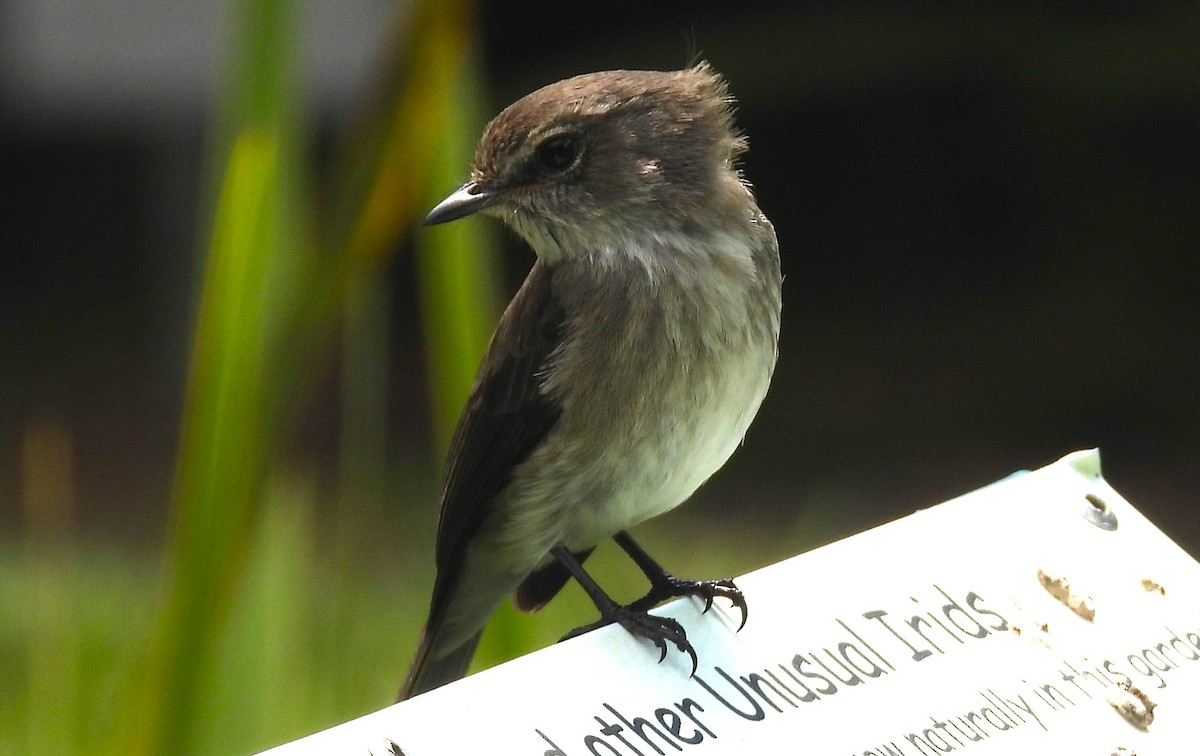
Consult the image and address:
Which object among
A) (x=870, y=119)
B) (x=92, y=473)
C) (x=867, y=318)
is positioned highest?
(x=870, y=119)

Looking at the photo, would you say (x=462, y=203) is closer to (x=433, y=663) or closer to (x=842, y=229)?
(x=433, y=663)

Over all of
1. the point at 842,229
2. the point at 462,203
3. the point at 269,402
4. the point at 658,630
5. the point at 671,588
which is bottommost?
the point at 842,229

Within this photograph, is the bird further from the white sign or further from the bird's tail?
the white sign

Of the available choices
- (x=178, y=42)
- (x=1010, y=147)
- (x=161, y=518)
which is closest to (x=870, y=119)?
(x=1010, y=147)

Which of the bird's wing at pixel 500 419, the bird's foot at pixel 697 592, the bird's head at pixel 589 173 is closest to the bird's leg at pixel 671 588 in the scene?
the bird's foot at pixel 697 592

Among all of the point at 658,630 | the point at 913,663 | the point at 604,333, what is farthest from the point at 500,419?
the point at 913,663

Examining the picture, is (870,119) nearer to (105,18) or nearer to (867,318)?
(867,318)
